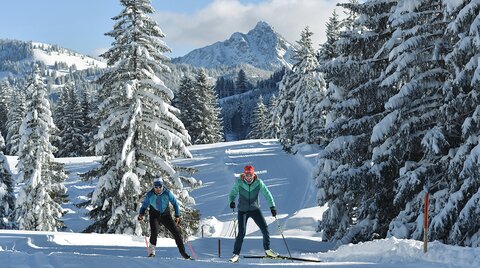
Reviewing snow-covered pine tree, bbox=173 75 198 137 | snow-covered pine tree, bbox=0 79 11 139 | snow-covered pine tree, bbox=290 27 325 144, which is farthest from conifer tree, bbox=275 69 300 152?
snow-covered pine tree, bbox=0 79 11 139

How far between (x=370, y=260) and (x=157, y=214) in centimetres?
516

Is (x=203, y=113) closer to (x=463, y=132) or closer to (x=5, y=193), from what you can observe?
(x=5, y=193)

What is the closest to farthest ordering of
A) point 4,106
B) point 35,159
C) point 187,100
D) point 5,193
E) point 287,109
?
point 35,159 → point 5,193 → point 287,109 → point 187,100 → point 4,106

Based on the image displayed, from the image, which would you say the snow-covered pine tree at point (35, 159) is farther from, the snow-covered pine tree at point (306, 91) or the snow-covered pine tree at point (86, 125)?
the snow-covered pine tree at point (86, 125)

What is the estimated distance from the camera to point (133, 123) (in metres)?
20.7

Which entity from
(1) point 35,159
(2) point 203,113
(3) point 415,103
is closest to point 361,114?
(3) point 415,103

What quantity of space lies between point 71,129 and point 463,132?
5892cm

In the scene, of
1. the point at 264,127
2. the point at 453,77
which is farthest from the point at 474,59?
the point at 264,127

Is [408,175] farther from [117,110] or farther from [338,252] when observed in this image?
[117,110]

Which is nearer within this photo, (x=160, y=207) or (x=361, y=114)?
(x=160, y=207)

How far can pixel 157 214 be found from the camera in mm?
12273

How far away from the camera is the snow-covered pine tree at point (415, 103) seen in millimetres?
14367

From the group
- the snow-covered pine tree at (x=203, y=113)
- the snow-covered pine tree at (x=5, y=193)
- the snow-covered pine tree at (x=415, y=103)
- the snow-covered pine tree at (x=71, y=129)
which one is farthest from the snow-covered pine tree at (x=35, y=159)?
the snow-covered pine tree at (x=203, y=113)

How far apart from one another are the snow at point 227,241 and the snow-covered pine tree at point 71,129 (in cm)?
1085
